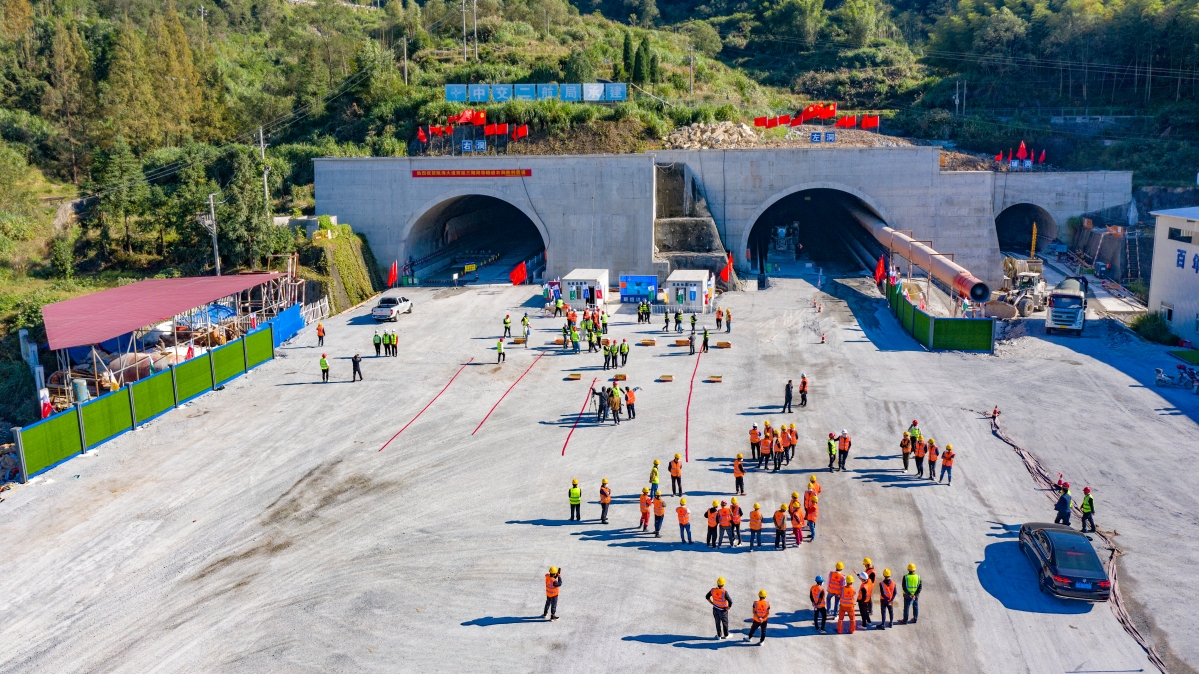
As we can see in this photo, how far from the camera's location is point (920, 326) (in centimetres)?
4378

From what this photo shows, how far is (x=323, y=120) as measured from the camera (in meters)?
77.2

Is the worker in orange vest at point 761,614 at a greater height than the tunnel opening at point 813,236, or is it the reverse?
the tunnel opening at point 813,236

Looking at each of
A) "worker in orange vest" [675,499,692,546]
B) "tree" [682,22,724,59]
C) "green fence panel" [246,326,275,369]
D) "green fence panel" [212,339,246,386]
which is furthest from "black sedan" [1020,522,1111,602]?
"tree" [682,22,724,59]

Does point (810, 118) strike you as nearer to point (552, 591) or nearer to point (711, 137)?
point (711, 137)

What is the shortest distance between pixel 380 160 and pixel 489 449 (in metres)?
35.0

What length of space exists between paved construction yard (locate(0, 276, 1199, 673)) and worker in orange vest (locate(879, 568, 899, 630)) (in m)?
0.56

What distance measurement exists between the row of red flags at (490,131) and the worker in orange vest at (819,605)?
2100 inches

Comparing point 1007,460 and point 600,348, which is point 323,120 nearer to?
point 600,348

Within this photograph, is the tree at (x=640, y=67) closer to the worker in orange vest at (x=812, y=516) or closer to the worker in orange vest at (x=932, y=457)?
the worker in orange vest at (x=932, y=457)

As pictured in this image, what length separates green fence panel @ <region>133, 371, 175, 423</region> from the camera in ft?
106

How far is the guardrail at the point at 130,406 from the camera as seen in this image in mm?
27703

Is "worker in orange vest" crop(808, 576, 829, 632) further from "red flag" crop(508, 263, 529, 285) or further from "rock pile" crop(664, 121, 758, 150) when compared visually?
"rock pile" crop(664, 121, 758, 150)

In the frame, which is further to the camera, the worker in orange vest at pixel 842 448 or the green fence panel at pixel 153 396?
the green fence panel at pixel 153 396

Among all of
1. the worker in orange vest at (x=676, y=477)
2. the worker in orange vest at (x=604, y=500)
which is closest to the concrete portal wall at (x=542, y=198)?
the worker in orange vest at (x=676, y=477)
